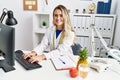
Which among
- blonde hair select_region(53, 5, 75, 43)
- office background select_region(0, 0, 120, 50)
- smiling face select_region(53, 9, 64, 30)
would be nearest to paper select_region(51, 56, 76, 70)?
blonde hair select_region(53, 5, 75, 43)

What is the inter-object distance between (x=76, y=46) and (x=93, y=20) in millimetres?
964

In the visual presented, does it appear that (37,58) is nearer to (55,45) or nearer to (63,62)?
(63,62)

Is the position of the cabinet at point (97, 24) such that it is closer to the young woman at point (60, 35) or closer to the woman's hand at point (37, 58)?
the young woman at point (60, 35)

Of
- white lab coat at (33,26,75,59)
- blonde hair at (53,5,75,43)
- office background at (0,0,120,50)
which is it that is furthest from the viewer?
office background at (0,0,120,50)

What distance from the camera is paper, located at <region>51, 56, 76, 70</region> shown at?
131cm

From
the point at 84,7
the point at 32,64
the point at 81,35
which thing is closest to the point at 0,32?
the point at 32,64

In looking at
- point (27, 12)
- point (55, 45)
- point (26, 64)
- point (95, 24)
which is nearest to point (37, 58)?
point (26, 64)

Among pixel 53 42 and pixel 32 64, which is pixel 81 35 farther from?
pixel 32 64

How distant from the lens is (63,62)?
1403 mm

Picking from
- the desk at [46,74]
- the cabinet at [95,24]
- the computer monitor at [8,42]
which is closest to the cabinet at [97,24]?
the cabinet at [95,24]

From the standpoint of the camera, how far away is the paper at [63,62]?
51.6 inches

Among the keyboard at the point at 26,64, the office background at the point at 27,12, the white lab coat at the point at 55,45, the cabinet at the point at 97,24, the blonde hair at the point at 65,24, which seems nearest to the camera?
the keyboard at the point at 26,64

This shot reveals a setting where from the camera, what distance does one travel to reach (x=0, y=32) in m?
1.20

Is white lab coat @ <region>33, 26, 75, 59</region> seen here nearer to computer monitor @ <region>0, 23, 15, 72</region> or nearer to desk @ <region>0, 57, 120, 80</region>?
desk @ <region>0, 57, 120, 80</region>
